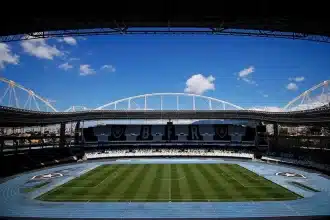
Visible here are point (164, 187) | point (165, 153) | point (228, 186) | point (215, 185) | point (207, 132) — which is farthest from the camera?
point (207, 132)

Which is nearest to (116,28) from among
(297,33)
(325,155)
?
(297,33)

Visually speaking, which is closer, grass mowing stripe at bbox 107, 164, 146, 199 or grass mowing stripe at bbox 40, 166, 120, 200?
grass mowing stripe at bbox 107, 164, 146, 199

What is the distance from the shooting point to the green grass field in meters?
24.6

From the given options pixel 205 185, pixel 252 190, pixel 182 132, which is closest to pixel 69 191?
pixel 205 185

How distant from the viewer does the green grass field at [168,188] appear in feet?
80.7

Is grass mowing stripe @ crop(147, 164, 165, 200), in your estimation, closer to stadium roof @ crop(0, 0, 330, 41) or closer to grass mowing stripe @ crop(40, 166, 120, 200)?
grass mowing stripe @ crop(40, 166, 120, 200)

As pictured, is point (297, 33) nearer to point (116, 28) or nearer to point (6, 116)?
point (116, 28)

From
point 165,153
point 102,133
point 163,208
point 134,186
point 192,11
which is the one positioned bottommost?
point 163,208

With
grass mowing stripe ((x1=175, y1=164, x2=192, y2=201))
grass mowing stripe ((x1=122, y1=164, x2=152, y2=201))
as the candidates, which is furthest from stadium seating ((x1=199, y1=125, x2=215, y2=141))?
grass mowing stripe ((x1=175, y1=164, x2=192, y2=201))

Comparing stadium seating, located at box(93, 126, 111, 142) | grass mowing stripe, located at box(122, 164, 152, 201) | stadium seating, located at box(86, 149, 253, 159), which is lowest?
grass mowing stripe, located at box(122, 164, 152, 201)

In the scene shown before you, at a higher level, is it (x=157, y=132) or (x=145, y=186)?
(x=157, y=132)

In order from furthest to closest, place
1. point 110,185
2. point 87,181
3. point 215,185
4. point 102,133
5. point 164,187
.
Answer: point 102,133, point 87,181, point 110,185, point 215,185, point 164,187

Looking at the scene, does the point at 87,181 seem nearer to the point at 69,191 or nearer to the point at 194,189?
the point at 69,191

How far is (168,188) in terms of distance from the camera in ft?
93.0
